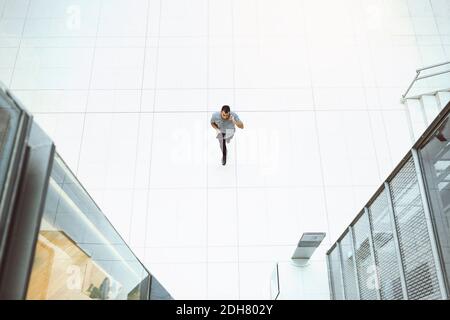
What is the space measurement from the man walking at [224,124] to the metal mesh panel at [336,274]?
2291 mm

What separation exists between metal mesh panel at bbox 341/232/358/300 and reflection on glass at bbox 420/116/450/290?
190 centimetres

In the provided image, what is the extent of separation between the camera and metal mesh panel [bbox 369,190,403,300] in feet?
10.8

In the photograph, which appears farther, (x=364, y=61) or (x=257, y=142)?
(x=364, y=61)

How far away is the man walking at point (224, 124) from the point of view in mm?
6414

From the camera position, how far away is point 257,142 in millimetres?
7285

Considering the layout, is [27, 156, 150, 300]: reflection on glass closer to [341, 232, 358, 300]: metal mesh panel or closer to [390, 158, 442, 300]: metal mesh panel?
[390, 158, 442, 300]: metal mesh panel

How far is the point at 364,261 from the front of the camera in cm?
405

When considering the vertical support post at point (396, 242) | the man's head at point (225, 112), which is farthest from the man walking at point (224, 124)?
the vertical support post at point (396, 242)

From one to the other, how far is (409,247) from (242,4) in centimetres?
722

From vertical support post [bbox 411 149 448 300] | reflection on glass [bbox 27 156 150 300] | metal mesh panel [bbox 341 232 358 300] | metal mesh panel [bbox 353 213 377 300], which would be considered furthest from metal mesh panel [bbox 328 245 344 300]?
reflection on glass [bbox 27 156 150 300]
